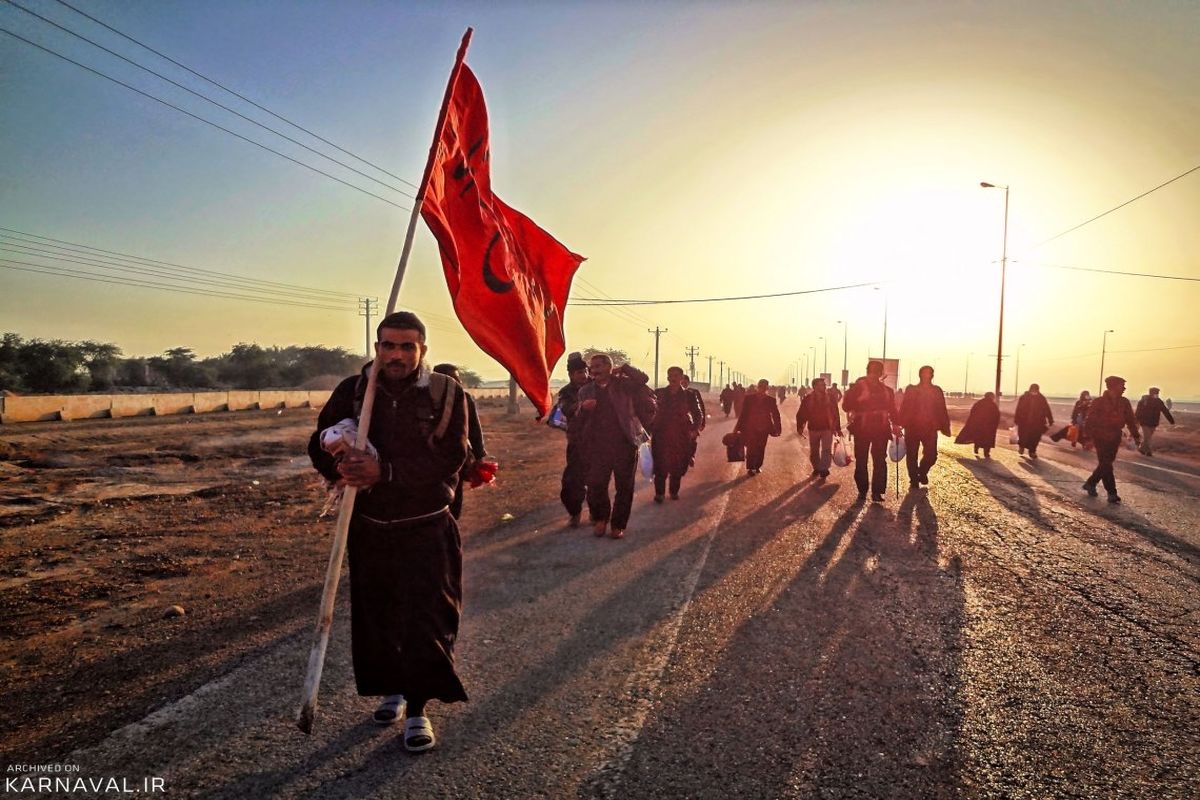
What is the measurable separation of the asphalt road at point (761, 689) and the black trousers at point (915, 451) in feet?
16.1

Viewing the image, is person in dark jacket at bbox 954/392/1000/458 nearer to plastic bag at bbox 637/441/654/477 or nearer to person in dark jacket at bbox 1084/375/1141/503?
person in dark jacket at bbox 1084/375/1141/503

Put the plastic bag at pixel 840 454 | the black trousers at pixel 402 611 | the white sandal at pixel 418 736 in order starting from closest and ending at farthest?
the white sandal at pixel 418 736
the black trousers at pixel 402 611
the plastic bag at pixel 840 454

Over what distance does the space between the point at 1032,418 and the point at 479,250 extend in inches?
700

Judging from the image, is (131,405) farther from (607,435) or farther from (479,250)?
(479,250)

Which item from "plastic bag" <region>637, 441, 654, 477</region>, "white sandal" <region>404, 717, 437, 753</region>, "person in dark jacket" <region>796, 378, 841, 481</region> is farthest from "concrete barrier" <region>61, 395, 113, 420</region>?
"white sandal" <region>404, 717, 437, 753</region>

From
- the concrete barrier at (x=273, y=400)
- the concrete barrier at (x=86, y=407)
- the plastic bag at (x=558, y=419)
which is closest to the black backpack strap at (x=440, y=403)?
the plastic bag at (x=558, y=419)

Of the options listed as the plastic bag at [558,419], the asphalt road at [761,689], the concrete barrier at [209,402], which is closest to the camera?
the asphalt road at [761,689]

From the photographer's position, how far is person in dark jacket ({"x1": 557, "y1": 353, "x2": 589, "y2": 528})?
844 centimetres

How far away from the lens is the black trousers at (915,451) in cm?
1215

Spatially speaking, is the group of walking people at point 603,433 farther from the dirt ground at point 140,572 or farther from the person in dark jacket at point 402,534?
the person in dark jacket at point 402,534

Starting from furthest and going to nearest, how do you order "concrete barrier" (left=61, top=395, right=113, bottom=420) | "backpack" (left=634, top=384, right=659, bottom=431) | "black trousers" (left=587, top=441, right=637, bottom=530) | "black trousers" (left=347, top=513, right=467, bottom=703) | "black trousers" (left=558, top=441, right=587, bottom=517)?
"concrete barrier" (left=61, top=395, right=113, bottom=420)
"black trousers" (left=558, top=441, right=587, bottom=517)
"backpack" (left=634, top=384, right=659, bottom=431)
"black trousers" (left=587, top=441, right=637, bottom=530)
"black trousers" (left=347, top=513, right=467, bottom=703)

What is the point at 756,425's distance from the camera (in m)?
13.7

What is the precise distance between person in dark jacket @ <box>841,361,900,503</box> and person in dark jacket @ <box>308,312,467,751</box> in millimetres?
8072

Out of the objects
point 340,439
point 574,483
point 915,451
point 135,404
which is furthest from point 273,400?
point 340,439
